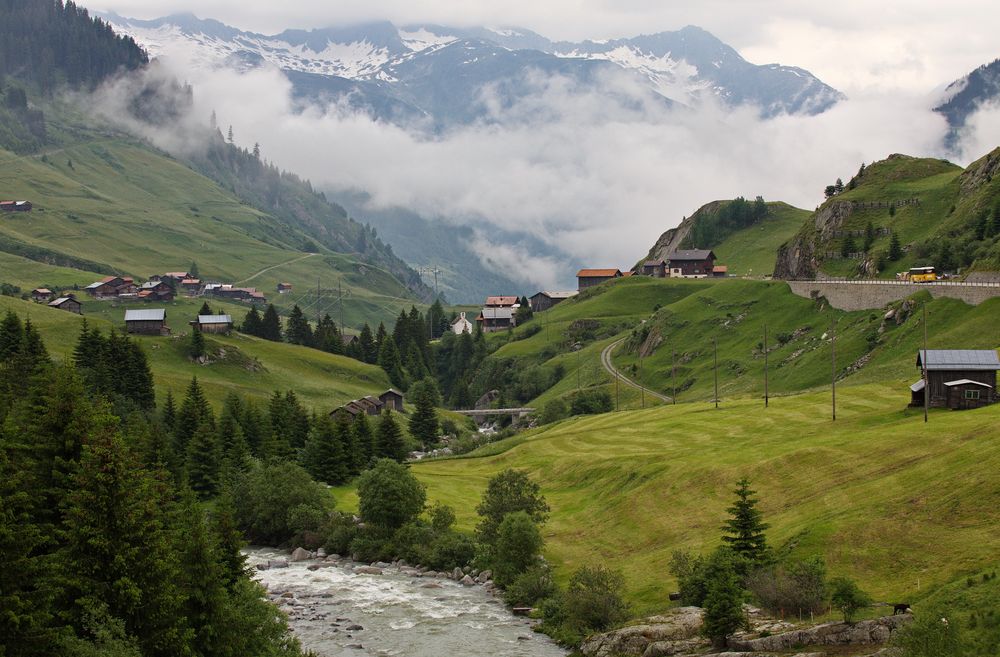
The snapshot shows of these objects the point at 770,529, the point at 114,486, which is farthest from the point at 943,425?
the point at 114,486

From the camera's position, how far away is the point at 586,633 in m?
71.9

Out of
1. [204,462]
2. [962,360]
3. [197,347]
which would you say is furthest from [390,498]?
[197,347]

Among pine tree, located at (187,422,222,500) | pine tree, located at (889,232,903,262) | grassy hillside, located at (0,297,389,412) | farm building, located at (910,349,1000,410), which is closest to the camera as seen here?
farm building, located at (910,349,1000,410)

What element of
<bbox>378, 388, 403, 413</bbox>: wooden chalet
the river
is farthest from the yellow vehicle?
the river

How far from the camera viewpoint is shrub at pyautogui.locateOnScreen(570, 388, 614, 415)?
173 m

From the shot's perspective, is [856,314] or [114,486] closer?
[114,486]

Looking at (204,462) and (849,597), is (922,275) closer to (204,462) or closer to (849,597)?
(204,462)

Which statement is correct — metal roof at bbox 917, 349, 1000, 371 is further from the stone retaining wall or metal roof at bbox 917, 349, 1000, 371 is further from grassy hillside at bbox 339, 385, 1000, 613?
the stone retaining wall

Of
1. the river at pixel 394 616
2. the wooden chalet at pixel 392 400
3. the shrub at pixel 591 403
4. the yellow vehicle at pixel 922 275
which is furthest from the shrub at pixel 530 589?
the wooden chalet at pixel 392 400

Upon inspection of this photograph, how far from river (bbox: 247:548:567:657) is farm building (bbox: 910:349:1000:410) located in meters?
44.9

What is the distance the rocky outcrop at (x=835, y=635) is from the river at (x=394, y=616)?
16657 millimetres

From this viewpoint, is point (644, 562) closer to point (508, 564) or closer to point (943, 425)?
point (508, 564)

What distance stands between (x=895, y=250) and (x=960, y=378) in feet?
348

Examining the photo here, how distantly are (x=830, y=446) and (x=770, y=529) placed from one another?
1702 centimetres
